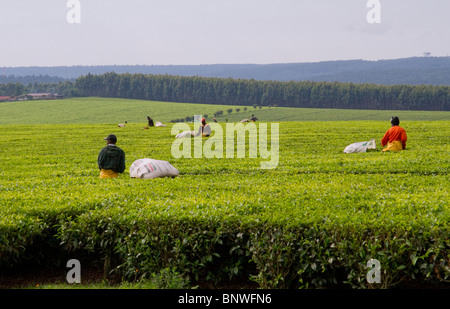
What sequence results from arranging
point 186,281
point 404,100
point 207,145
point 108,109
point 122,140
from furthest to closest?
point 404,100
point 108,109
point 122,140
point 207,145
point 186,281

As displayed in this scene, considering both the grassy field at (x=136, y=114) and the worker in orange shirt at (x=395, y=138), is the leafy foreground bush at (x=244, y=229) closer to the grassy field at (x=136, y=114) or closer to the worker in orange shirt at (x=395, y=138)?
the worker in orange shirt at (x=395, y=138)

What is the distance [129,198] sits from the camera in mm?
12852

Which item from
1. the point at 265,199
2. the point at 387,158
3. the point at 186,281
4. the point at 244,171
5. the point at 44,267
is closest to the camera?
the point at 186,281

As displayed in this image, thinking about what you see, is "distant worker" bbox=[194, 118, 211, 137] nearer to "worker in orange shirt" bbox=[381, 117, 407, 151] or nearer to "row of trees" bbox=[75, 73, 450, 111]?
"worker in orange shirt" bbox=[381, 117, 407, 151]

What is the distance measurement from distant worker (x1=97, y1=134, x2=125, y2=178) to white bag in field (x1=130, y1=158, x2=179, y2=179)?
25.5 inches

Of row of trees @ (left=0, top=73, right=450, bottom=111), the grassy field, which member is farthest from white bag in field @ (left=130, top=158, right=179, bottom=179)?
row of trees @ (left=0, top=73, right=450, bottom=111)

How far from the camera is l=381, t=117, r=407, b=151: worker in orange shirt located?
24859mm

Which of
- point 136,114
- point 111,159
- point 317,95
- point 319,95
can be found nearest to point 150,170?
point 111,159

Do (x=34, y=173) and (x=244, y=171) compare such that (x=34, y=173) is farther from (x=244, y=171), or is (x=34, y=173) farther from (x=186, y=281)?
(x=186, y=281)

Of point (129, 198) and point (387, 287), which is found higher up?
point (129, 198)

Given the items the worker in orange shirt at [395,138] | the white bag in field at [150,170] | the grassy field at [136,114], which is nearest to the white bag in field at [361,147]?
the worker in orange shirt at [395,138]

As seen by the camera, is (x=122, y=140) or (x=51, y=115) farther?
(x=51, y=115)

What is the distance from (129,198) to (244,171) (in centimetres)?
832

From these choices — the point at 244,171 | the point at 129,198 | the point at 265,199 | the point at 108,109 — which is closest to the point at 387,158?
the point at 244,171
